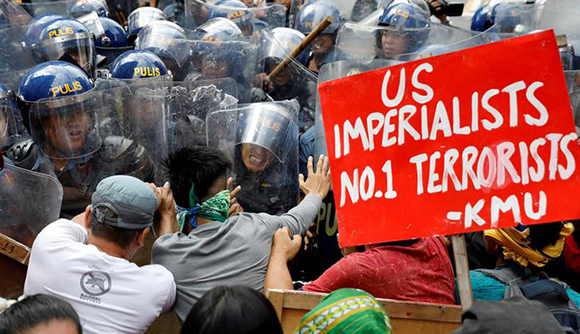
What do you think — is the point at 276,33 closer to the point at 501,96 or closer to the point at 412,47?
the point at 412,47

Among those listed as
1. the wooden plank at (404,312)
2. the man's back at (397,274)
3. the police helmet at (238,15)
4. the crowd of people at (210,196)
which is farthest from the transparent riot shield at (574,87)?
the police helmet at (238,15)

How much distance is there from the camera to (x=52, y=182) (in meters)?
3.82

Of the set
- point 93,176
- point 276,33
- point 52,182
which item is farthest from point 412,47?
point 52,182

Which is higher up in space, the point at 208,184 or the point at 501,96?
the point at 501,96

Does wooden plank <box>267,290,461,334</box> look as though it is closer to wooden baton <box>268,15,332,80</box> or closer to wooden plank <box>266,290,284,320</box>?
wooden plank <box>266,290,284,320</box>

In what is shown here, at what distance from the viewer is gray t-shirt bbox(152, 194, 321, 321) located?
319 cm

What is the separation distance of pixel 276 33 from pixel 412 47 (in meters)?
1.24

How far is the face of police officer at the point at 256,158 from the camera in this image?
4.43 metres

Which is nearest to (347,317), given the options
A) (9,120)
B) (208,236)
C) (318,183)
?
(208,236)

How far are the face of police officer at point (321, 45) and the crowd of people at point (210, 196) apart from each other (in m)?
0.02

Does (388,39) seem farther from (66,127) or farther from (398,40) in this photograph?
(66,127)

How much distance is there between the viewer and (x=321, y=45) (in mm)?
6980

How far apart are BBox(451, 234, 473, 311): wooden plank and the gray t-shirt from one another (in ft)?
2.71

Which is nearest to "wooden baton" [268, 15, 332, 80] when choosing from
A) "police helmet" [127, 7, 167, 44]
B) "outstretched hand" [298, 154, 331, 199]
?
"outstretched hand" [298, 154, 331, 199]
